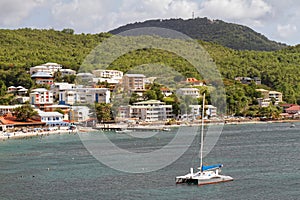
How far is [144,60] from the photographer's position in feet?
225

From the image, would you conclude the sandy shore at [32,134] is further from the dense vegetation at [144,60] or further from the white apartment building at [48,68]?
the white apartment building at [48,68]

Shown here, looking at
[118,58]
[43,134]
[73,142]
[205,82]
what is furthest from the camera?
[118,58]

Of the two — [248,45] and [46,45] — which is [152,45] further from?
[248,45]

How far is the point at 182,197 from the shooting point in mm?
16438

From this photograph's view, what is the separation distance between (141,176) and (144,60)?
49.1m

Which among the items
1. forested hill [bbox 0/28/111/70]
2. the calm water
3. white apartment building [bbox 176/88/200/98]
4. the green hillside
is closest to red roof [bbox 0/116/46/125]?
the green hillside

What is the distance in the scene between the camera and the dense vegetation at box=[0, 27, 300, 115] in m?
62.1

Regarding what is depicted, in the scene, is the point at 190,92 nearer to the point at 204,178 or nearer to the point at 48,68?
the point at 48,68

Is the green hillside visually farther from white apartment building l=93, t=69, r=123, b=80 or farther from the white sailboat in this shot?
the white sailboat

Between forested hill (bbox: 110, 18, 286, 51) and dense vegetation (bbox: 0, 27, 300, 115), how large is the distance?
23.2m

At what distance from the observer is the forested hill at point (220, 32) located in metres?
120

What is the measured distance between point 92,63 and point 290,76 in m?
28.0

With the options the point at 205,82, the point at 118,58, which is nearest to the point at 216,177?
the point at 205,82

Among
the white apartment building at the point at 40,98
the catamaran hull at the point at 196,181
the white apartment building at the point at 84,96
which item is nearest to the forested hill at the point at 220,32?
the white apartment building at the point at 84,96
